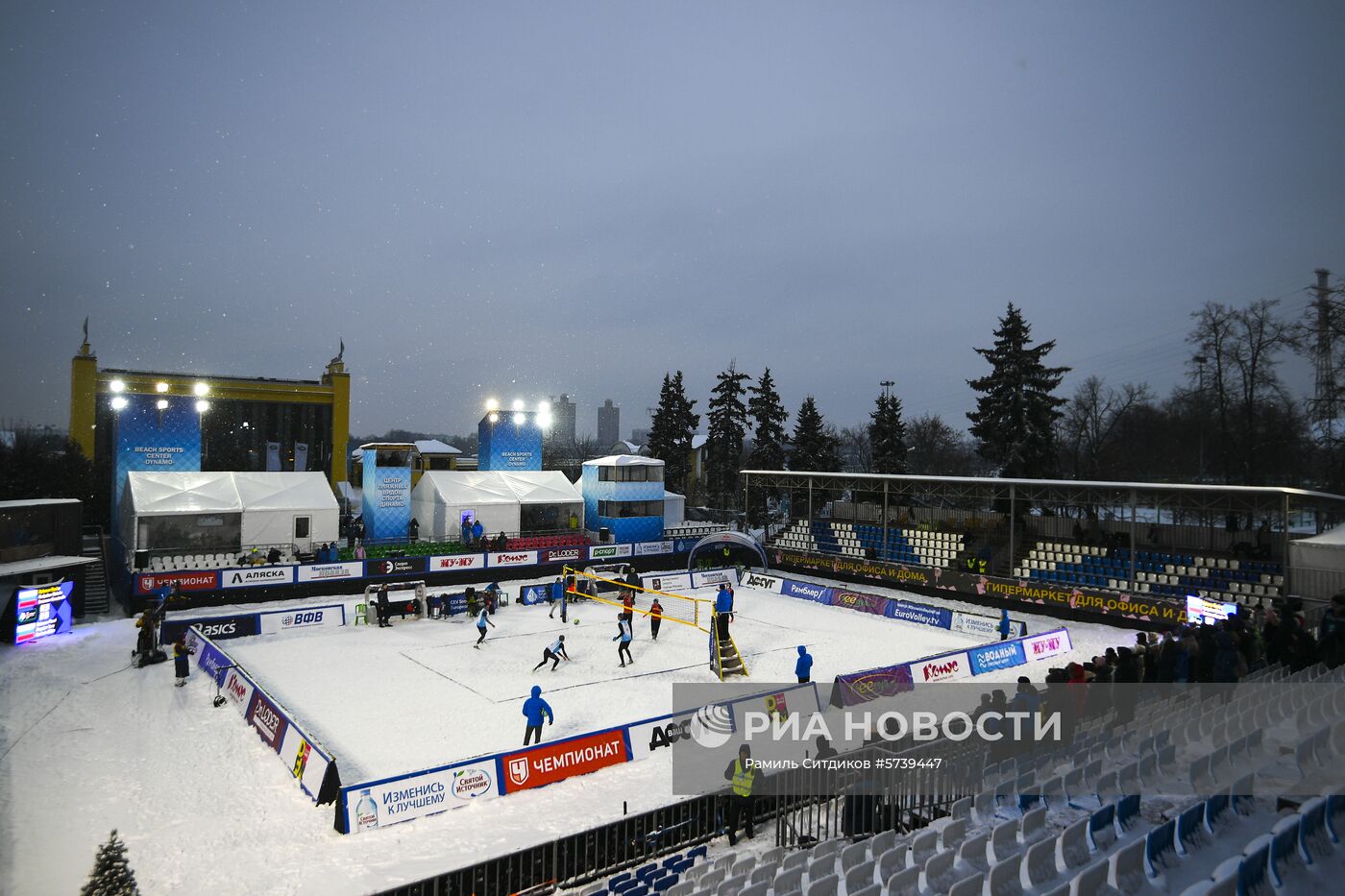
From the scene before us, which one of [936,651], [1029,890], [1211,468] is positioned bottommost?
[936,651]

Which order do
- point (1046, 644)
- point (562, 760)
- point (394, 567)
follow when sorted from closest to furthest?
point (562, 760)
point (1046, 644)
point (394, 567)

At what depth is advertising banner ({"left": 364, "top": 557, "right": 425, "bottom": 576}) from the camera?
30500 mm

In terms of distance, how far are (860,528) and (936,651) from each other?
674 inches

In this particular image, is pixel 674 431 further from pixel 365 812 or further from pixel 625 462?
pixel 365 812

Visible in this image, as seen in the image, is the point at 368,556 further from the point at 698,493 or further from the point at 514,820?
the point at 698,493

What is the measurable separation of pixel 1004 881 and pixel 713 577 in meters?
27.3

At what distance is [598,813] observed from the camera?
11461mm

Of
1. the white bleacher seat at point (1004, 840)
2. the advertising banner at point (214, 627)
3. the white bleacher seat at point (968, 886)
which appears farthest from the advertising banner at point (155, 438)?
the white bleacher seat at point (968, 886)

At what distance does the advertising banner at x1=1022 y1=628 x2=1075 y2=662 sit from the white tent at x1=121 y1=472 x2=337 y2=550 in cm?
2785

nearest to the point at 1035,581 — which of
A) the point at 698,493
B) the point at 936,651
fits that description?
the point at 936,651

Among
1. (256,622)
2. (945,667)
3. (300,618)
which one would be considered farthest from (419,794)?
(300,618)

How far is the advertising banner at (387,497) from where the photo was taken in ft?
120

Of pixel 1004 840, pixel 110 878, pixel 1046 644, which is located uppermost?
pixel 1004 840

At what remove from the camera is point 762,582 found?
109ft
